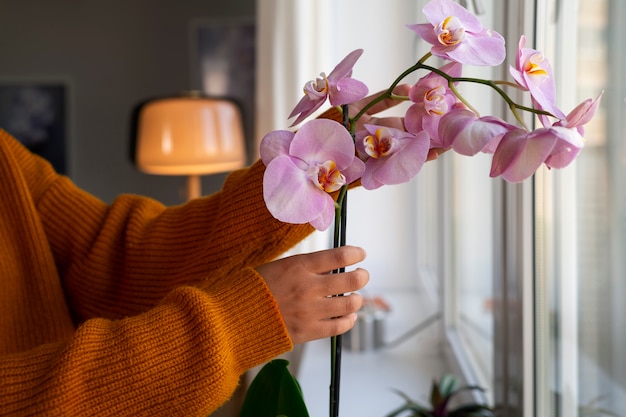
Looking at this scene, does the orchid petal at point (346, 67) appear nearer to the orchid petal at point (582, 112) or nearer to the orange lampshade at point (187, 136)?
the orchid petal at point (582, 112)

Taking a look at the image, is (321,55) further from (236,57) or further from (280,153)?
(236,57)

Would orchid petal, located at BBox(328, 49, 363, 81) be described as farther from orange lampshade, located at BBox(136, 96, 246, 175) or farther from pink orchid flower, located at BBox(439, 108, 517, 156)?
orange lampshade, located at BBox(136, 96, 246, 175)

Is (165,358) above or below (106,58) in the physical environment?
below

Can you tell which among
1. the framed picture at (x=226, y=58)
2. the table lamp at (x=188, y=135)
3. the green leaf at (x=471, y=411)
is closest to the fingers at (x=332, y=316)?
the green leaf at (x=471, y=411)

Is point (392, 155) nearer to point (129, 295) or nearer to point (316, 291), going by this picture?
point (316, 291)

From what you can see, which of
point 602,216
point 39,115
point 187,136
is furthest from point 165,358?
point 39,115

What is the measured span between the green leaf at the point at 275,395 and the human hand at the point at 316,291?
0.05 metres

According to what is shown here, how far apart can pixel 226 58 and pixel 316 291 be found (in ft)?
11.1

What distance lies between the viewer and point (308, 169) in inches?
18.9

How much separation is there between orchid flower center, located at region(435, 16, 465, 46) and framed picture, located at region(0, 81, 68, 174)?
12.3 ft

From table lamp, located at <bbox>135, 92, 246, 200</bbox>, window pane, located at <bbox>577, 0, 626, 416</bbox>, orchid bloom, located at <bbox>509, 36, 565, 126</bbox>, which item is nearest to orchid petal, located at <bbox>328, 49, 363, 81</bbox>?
orchid bloom, located at <bbox>509, 36, 565, 126</bbox>

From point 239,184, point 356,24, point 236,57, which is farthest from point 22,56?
point 239,184

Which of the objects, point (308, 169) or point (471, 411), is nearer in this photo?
point (308, 169)

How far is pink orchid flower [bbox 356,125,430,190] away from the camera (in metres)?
0.48
